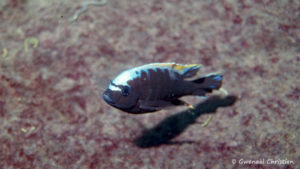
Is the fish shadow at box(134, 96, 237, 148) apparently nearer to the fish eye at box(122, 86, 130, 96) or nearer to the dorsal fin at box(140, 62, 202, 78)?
the dorsal fin at box(140, 62, 202, 78)

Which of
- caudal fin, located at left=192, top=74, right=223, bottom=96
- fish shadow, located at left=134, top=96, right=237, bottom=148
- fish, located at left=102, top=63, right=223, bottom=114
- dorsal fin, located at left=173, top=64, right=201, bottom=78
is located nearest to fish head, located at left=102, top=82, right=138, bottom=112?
fish, located at left=102, top=63, right=223, bottom=114

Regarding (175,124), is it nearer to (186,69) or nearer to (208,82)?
(208,82)

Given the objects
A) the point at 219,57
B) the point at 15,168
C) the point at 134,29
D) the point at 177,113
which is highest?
the point at 134,29

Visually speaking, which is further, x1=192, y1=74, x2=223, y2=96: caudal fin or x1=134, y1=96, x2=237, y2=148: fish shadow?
x1=134, y1=96, x2=237, y2=148: fish shadow

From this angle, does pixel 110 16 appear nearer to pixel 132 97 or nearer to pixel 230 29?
pixel 230 29

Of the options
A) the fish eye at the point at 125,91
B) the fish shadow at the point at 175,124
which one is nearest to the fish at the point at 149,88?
the fish eye at the point at 125,91

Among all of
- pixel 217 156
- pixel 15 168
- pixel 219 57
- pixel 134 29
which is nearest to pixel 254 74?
pixel 219 57

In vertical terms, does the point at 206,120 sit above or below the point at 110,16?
below
